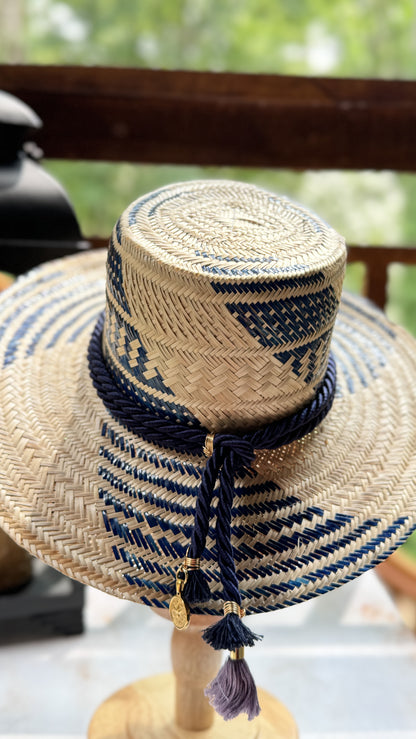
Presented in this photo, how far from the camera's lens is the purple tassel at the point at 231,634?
65 cm

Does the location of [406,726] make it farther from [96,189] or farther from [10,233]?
[96,189]

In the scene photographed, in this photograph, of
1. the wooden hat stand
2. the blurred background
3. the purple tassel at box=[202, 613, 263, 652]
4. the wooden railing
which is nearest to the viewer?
the purple tassel at box=[202, 613, 263, 652]

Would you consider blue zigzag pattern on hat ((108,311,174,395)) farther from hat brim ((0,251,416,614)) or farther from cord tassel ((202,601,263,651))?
cord tassel ((202,601,263,651))

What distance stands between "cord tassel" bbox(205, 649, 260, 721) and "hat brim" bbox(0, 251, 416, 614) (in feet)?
0.19

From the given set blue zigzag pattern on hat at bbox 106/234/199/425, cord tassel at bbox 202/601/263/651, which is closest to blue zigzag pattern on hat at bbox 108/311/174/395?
blue zigzag pattern on hat at bbox 106/234/199/425

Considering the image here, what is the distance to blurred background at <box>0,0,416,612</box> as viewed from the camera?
691 cm

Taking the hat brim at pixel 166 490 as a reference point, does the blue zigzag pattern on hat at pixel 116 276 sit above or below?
above

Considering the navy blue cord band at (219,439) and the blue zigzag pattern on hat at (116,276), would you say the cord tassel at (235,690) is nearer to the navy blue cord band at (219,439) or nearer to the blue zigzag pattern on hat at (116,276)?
the navy blue cord band at (219,439)

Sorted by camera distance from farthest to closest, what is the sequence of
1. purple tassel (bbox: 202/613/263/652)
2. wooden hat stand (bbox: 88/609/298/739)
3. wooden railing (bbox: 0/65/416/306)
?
wooden railing (bbox: 0/65/416/306)
wooden hat stand (bbox: 88/609/298/739)
purple tassel (bbox: 202/613/263/652)

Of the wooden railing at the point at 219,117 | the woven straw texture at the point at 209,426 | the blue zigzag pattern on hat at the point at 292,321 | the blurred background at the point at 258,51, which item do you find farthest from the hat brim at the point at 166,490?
the blurred background at the point at 258,51

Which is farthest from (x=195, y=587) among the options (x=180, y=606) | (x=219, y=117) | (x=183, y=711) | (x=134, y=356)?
(x=219, y=117)

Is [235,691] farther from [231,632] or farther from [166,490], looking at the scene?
[166,490]

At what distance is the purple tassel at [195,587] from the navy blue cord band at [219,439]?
18mm

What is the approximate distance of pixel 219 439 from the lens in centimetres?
72
